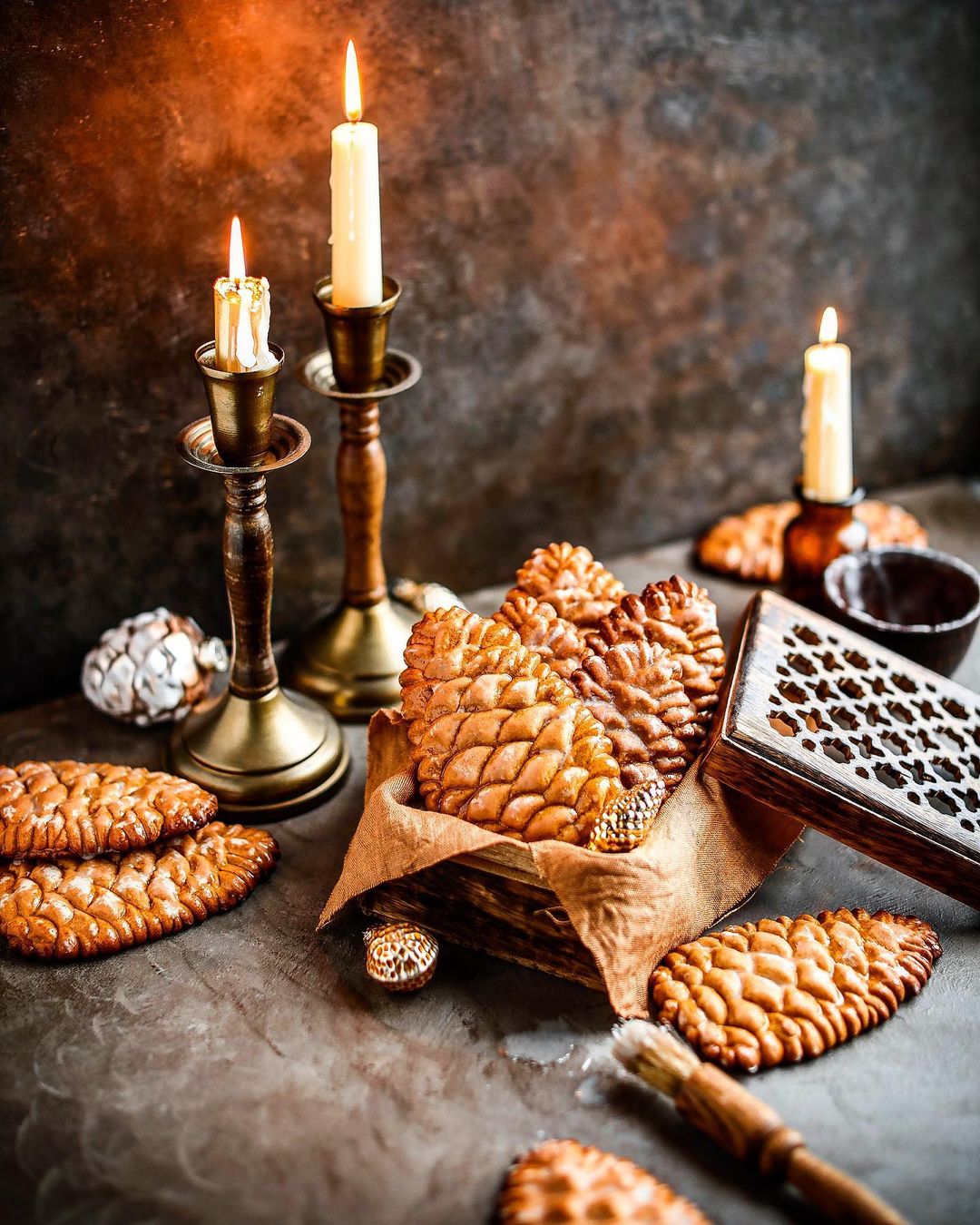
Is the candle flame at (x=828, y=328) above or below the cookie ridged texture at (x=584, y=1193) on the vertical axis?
above

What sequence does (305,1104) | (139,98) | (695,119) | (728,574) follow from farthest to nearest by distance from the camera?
1. (728,574)
2. (695,119)
3. (139,98)
4. (305,1104)

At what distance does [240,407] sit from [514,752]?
0.31 meters

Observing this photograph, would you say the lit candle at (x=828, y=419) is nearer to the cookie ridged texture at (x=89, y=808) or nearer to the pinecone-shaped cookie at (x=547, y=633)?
the pinecone-shaped cookie at (x=547, y=633)

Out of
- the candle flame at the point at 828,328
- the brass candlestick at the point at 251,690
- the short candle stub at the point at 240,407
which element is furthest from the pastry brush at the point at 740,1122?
the candle flame at the point at 828,328

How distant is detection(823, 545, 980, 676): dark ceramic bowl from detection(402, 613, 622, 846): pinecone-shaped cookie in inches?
14.0

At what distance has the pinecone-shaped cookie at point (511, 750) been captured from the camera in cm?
86

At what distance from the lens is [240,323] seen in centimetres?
87

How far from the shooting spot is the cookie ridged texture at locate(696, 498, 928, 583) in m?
1.41

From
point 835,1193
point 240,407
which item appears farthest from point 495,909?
point 240,407

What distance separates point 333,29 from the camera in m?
1.09

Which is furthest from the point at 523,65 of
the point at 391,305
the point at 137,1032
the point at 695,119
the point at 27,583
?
the point at 137,1032

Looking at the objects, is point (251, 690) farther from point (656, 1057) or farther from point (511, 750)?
point (656, 1057)

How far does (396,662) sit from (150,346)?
1.20 feet

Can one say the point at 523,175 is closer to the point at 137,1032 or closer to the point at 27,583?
the point at 27,583
